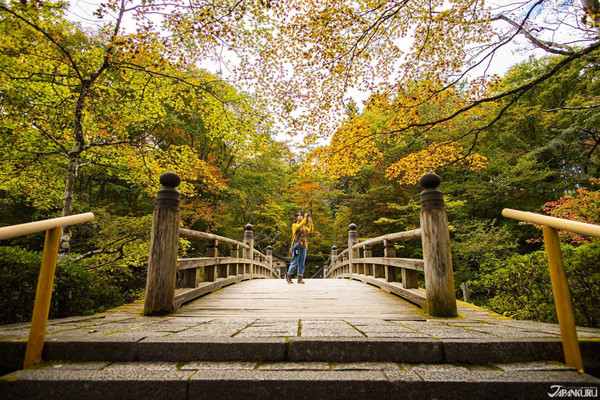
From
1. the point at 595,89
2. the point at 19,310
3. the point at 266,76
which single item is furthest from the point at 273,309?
the point at 595,89

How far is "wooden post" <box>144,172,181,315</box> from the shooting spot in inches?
110

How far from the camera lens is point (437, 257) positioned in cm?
277

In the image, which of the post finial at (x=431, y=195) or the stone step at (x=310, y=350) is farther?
the post finial at (x=431, y=195)

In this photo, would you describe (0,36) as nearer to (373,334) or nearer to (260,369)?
(260,369)

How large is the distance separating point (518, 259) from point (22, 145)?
10383mm

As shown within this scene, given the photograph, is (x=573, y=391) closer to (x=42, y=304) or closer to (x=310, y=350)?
(x=310, y=350)

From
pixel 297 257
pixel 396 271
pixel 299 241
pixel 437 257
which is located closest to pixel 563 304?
pixel 437 257

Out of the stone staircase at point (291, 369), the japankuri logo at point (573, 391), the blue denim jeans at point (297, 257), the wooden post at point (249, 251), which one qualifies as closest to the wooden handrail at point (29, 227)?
the stone staircase at point (291, 369)

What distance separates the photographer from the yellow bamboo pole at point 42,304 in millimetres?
1508

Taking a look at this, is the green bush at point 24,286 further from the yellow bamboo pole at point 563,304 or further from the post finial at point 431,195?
the yellow bamboo pole at point 563,304

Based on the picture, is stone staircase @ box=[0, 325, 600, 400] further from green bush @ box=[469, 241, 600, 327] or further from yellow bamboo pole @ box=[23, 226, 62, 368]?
green bush @ box=[469, 241, 600, 327]

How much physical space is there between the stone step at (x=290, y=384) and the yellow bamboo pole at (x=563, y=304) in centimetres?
17

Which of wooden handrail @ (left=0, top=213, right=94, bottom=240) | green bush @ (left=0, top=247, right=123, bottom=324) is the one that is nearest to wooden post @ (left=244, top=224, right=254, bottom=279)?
green bush @ (left=0, top=247, right=123, bottom=324)

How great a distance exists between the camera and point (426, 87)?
6547 millimetres
